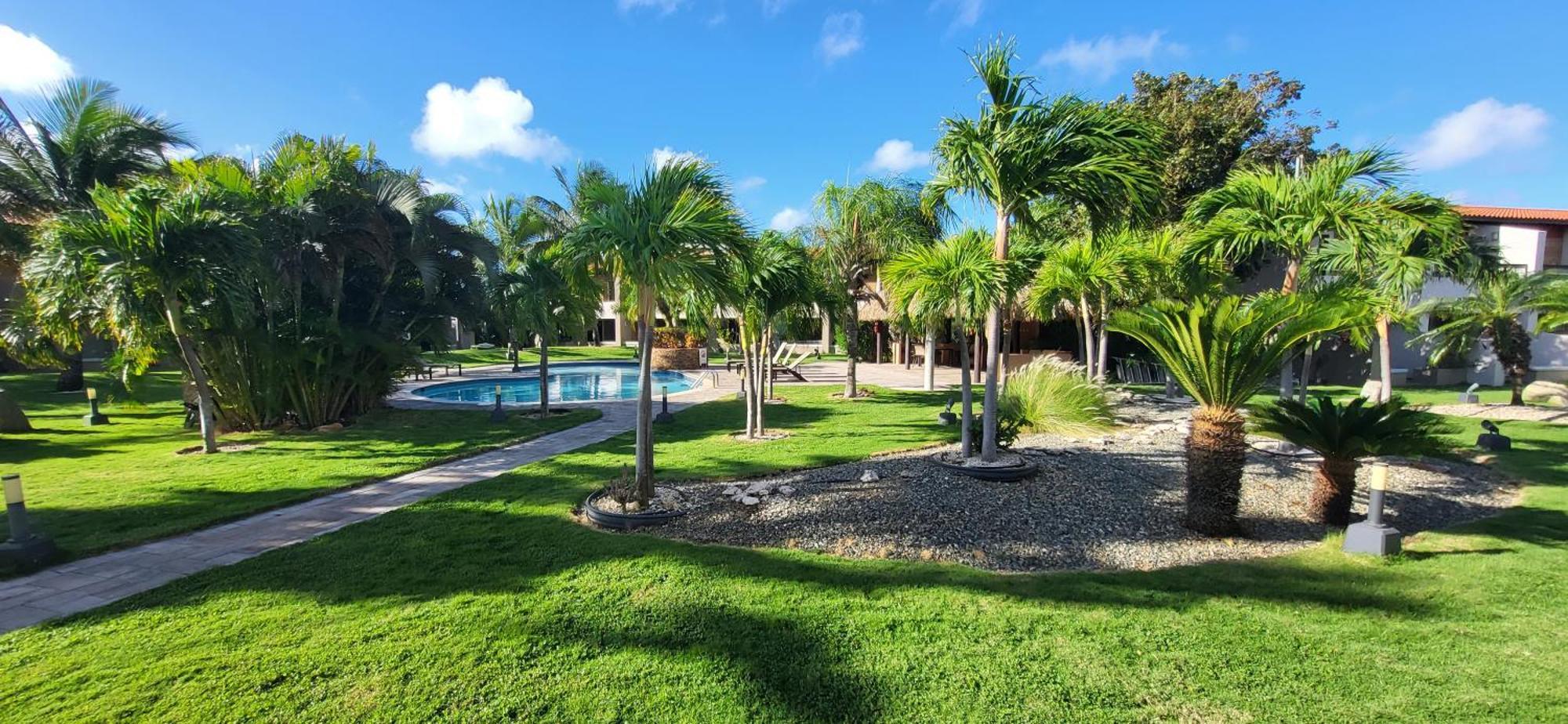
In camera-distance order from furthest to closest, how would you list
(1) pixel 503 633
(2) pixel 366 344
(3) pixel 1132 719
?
(2) pixel 366 344, (1) pixel 503 633, (3) pixel 1132 719

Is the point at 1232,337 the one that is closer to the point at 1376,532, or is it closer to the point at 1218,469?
the point at 1218,469

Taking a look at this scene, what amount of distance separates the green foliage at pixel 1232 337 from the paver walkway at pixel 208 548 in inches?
325

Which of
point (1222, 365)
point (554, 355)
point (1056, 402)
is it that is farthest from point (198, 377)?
point (554, 355)

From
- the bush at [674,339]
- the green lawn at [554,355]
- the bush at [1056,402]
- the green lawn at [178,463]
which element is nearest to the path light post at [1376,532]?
the bush at [1056,402]

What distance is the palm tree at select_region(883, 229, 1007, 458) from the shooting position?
670 cm

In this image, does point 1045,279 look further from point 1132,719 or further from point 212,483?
point 212,483

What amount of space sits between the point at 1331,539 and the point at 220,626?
884 cm

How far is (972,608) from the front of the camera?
404 centimetres

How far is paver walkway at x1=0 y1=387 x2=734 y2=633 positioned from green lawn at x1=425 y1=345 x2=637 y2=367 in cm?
2668

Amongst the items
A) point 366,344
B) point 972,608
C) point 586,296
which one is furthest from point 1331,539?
point 366,344

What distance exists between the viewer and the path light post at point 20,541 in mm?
4914

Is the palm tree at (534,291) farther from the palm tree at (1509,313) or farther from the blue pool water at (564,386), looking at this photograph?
the palm tree at (1509,313)

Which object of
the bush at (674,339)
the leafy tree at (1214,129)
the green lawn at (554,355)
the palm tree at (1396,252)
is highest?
the leafy tree at (1214,129)

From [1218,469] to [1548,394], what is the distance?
55.9ft
